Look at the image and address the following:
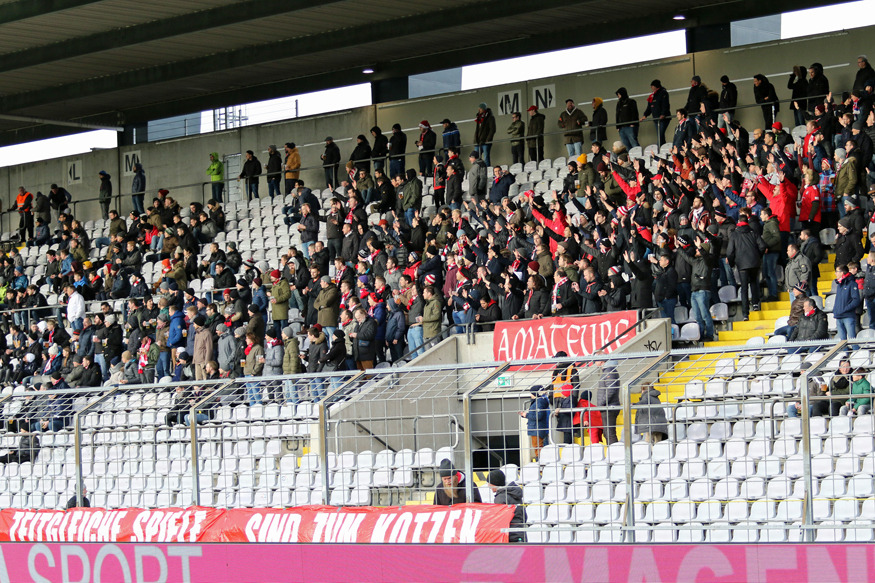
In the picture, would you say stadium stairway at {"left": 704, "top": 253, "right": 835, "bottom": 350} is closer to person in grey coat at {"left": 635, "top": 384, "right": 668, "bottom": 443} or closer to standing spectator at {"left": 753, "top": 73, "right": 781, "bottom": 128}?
standing spectator at {"left": 753, "top": 73, "right": 781, "bottom": 128}

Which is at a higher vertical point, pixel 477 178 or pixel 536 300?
pixel 477 178

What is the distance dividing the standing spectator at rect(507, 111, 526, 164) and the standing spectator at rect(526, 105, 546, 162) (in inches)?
6.6

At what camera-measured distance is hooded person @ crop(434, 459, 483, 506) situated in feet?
35.0

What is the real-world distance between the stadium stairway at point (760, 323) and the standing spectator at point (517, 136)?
8.43 meters

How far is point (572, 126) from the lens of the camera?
2403cm

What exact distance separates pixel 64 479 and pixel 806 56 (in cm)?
Result: 1617

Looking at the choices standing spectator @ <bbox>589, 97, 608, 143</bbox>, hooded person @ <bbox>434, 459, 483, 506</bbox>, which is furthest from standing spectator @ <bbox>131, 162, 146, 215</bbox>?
hooded person @ <bbox>434, 459, 483, 506</bbox>

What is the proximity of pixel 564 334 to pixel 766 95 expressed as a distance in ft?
25.7

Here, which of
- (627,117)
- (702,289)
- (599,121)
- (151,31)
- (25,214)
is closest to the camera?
(702,289)

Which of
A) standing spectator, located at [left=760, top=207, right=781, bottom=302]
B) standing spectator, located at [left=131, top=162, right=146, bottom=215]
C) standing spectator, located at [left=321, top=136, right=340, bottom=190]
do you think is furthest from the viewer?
standing spectator, located at [left=131, top=162, right=146, bottom=215]

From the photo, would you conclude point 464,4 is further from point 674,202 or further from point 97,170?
point 97,170

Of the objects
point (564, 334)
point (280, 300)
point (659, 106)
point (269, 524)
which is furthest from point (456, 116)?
point (269, 524)

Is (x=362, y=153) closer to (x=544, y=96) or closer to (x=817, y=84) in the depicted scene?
(x=544, y=96)

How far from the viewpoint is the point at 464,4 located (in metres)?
23.9
